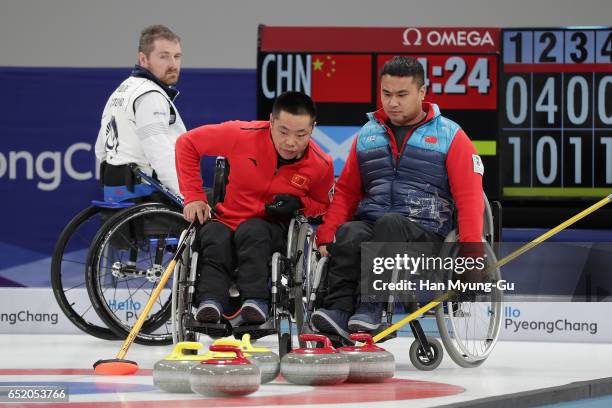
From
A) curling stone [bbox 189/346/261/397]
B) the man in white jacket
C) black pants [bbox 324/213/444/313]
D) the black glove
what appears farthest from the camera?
the man in white jacket

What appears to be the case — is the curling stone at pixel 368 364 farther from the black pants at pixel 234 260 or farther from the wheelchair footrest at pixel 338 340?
the black pants at pixel 234 260

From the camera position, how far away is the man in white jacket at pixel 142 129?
525cm

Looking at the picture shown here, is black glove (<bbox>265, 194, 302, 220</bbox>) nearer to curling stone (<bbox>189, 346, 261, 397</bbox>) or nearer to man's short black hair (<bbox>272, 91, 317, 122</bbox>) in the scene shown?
man's short black hair (<bbox>272, 91, 317, 122</bbox>)

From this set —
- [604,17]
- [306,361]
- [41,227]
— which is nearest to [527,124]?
[604,17]

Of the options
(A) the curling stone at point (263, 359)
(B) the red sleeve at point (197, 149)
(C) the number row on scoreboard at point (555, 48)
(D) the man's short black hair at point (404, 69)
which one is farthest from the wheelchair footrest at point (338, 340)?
(C) the number row on scoreboard at point (555, 48)

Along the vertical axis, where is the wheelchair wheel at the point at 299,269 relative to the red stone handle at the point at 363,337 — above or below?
above

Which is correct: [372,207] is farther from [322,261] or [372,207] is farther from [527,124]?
[527,124]

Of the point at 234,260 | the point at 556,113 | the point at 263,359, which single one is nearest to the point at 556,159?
the point at 556,113

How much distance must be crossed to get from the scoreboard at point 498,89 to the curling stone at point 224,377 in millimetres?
3060

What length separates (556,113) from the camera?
253 inches

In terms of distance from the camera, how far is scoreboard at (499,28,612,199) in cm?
640

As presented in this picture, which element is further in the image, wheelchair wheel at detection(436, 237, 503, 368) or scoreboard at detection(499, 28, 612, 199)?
scoreboard at detection(499, 28, 612, 199)

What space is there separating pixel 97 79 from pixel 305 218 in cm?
253

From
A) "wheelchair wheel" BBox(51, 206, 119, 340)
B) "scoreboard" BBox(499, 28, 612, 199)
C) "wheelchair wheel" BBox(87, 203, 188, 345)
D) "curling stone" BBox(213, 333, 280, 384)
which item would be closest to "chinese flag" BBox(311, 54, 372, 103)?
"scoreboard" BBox(499, 28, 612, 199)
